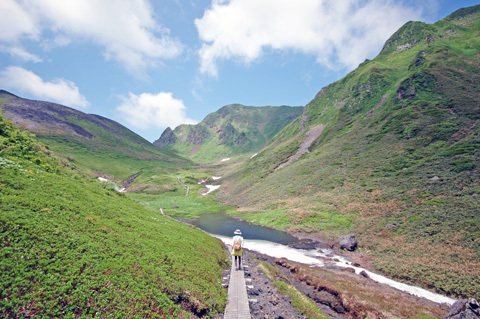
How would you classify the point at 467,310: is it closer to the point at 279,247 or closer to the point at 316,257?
the point at 316,257

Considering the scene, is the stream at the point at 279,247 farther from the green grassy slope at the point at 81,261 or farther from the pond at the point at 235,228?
the green grassy slope at the point at 81,261

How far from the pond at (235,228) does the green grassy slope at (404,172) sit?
16.1 ft

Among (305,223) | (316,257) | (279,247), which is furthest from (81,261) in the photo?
(305,223)

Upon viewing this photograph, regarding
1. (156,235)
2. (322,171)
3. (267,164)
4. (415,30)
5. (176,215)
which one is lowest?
(176,215)

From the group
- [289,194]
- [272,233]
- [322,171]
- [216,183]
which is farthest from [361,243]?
[216,183]

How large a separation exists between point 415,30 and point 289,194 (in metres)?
181

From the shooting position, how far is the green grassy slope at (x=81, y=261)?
29.6ft

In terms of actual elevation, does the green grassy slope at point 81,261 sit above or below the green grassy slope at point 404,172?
below

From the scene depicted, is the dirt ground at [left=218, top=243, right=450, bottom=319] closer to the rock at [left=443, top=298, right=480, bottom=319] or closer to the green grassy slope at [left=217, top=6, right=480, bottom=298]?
the rock at [left=443, top=298, right=480, bottom=319]

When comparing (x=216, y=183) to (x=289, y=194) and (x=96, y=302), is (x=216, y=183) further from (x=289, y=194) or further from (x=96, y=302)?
(x=96, y=302)

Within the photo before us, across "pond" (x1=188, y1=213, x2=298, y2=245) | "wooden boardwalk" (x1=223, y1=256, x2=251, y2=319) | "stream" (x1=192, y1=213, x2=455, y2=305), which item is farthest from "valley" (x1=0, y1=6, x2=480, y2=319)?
"pond" (x1=188, y1=213, x2=298, y2=245)

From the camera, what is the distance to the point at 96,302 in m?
9.76

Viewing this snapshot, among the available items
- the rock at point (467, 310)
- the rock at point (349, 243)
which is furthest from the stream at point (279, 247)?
the rock at point (467, 310)

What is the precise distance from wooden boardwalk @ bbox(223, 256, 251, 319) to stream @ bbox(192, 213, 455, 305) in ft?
74.8
